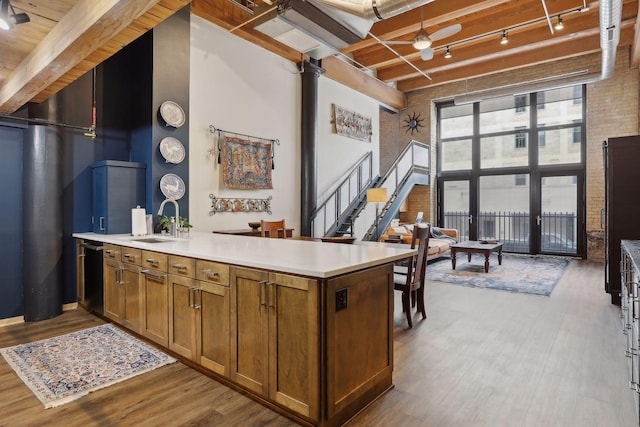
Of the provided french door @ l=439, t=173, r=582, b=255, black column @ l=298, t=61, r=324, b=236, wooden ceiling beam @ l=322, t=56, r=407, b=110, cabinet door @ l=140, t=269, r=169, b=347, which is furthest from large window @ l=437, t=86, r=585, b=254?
cabinet door @ l=140, t=269, r=169, b=347

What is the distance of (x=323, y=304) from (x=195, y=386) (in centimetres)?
134

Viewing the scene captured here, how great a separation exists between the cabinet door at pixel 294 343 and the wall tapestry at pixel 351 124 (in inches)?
266

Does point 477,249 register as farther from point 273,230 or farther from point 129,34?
point 129,34

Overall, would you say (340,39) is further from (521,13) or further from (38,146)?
(521,13)

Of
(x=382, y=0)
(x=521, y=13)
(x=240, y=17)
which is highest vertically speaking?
(x=521, y=13)

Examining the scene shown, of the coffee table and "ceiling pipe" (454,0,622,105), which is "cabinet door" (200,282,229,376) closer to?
the coffee table

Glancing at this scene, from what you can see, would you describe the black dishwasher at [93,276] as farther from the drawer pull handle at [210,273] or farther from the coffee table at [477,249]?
the coffee table at [477,249]

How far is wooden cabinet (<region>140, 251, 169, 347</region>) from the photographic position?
2984 millimetres

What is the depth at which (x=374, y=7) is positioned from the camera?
3.51 metres

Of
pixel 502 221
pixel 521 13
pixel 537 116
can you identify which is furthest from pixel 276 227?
pixel 537 116

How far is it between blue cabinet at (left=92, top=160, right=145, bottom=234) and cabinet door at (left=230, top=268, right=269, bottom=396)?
2692 millimetres

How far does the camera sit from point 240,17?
5.96 m

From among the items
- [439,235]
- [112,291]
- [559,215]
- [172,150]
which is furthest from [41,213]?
[559,215]

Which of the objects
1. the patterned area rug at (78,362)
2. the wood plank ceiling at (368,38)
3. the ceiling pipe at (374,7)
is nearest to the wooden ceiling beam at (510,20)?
the wood plank ceiling at (368,38)
